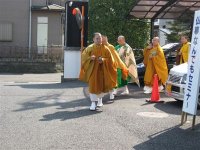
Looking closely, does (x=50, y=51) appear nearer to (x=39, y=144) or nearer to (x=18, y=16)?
(x=18, y=16)

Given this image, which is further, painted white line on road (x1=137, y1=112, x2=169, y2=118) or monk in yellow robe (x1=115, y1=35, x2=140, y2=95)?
monk in yellow robe (x1=115, y1=35, x2=140, y2=95)

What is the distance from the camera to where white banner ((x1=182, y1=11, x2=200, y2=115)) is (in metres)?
8.77

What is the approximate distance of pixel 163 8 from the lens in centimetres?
1753

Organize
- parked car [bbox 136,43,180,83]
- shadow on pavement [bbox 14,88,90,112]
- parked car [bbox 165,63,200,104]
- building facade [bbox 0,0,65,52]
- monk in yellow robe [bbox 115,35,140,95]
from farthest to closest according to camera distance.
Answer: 1. building facade [bbox 0,0,65,52]
2. parked car [bbox 136,43,180,83]
3. monk in yellow robe [bbox 115,35,140,95]
4. shadow on pavement [bbox 14,88,90,112]
5. parked car [bbox 165,63,200,104]

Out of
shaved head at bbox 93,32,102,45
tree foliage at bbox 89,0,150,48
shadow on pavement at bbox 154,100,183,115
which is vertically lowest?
shadow on pavement at bbox 154,100,183,115

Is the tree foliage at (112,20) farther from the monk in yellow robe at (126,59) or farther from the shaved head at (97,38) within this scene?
the shaved head at (97,38)

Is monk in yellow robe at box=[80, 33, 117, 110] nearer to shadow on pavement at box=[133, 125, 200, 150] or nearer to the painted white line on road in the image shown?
the painted white line on road

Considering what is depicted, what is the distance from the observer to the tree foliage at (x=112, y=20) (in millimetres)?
22516

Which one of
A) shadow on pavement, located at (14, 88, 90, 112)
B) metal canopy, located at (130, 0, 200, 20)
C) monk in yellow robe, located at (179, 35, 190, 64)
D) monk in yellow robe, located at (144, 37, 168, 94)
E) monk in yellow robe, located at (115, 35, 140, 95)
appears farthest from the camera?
metal canopy, located at (130, 0, 200, 20)

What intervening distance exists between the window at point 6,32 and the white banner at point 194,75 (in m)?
18.9

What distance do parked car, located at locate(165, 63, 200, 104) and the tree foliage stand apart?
35.7 ft

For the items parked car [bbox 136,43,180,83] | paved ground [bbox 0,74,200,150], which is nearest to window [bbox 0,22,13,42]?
parked car [bbox 136,43,180,83]

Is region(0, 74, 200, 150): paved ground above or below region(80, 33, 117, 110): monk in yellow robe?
below

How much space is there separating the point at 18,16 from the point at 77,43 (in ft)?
30.6
